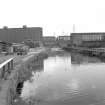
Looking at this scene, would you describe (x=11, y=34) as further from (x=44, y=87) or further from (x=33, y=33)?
(x=44, y=87)

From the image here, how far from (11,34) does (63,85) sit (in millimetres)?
141115

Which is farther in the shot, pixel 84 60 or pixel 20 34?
pixel 20 34

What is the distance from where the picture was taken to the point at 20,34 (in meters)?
145

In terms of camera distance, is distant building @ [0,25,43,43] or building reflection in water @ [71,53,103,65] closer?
building reflection in water @ [71,53,103,65]

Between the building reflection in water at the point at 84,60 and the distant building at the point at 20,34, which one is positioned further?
the distant building at the point at 20,34

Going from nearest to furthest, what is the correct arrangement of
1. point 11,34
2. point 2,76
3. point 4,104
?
1. point 4,104
2. point 2,76
3. point 11,34

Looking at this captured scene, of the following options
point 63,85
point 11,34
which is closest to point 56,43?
point 11,34

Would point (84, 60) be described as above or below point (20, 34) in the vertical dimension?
below

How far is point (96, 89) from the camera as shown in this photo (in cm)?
1216

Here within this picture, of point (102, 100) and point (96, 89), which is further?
point (96, 89)

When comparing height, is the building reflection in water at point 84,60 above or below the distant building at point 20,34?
below

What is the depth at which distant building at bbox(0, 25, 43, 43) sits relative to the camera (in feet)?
467

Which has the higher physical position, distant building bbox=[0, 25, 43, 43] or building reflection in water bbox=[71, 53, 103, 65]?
distant building bbox=[0, 25, 43, 43]

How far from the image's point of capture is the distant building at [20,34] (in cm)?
14245
